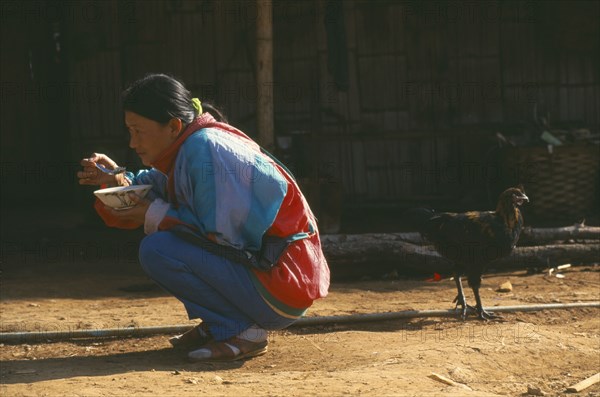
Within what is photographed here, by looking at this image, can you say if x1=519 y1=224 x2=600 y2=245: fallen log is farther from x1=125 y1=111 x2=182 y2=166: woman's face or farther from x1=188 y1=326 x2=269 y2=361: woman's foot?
x1=125 y1=111 x2=182 y2=166: woman's face

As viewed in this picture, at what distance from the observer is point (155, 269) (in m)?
5.04

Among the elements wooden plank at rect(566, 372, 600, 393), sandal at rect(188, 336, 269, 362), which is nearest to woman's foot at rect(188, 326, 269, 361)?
sandal at rect(188, 336, 269, 362)

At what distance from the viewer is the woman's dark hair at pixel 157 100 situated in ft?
16.0

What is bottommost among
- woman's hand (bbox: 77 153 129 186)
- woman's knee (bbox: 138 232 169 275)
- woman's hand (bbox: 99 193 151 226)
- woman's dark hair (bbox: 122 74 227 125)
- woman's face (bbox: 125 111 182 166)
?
woman's knee (bbox: 138 232 169 275)

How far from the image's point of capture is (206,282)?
16.5ft

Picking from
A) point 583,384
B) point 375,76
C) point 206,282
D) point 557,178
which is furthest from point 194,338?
point 375,76

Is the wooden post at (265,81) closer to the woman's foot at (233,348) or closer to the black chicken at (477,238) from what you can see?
the black chicken at (477,238)

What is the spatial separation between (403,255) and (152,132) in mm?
3863

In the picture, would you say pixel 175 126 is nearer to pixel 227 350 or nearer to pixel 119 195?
pixel 119 195

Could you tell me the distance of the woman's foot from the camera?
510 centimetres

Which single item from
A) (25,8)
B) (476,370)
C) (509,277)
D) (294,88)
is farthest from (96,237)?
(476,370)

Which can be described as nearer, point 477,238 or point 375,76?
point 477,238

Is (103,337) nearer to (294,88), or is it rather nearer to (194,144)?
(194,144)

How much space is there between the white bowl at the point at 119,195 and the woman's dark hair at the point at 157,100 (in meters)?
0.38
